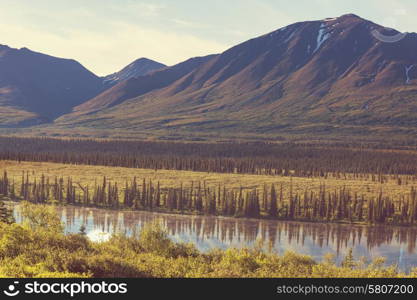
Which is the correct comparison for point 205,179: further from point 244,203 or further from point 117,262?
point 117,262

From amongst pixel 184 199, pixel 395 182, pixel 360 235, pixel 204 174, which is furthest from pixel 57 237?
pixel 395 182

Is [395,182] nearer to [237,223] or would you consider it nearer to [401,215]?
[401,215]

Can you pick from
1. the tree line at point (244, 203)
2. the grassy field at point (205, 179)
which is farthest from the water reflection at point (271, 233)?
the grassy field at point (205, 179)

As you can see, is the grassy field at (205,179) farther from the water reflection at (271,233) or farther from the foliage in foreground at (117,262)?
the foliage in foreground at (117,262)

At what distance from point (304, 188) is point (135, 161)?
62.0 m

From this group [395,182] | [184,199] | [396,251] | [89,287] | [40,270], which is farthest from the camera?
[395,182]

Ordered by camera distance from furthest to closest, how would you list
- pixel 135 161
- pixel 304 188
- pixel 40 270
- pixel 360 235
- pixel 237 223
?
pixel 135 161 < pixel 304 188 < pixel 237 223 < pixel 360 235 < pixel 40 270

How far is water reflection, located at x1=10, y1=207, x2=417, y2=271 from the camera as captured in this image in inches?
2904

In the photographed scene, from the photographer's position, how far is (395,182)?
141000mm

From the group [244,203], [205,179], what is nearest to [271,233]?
[244,203]

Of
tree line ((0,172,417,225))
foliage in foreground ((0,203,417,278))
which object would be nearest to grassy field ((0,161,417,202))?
tree line ((0,172,417,225))

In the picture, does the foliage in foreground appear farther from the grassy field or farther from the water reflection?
the grassy field

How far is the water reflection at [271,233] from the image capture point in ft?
242

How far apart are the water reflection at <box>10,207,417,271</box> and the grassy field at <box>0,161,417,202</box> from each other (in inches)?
1127
